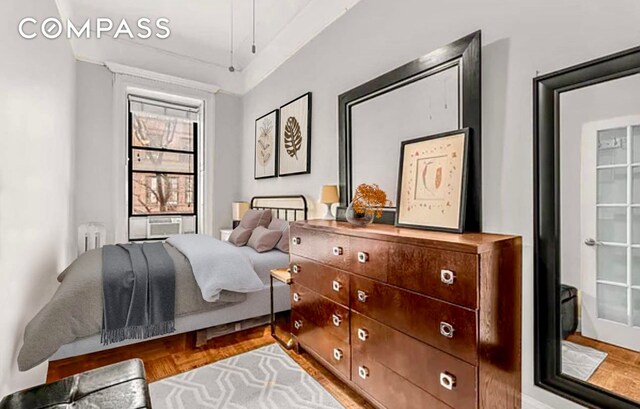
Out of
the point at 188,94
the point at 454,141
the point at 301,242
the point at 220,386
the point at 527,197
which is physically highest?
the point at 188,94

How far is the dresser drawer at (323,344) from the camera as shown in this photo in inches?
76.2

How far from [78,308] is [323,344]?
63.6 inches

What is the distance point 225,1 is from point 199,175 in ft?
8.32

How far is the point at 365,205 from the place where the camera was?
2.08 m

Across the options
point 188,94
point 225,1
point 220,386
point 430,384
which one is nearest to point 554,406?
point 430,384

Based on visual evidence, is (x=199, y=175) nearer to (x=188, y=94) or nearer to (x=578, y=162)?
(x=188, y=94)

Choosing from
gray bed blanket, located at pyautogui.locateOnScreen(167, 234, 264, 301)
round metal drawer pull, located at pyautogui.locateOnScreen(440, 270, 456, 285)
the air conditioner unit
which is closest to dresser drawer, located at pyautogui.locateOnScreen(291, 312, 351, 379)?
gray bed blanket, located at pyautogui.locateOnScreen(167, 234, 264, 301)

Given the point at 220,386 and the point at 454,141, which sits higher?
the point at 454,141

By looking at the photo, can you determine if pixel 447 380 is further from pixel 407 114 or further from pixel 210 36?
pixel 210 36

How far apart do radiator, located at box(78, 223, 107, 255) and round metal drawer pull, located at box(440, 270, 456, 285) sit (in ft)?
13.7

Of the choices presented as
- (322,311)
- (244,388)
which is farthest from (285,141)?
(244,388)

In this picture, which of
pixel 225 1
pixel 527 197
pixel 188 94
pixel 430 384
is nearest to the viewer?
pixel 430 384

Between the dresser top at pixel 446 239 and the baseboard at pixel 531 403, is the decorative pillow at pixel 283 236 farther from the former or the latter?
the baseboard at pixel 531 403

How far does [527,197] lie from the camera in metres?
1.58
